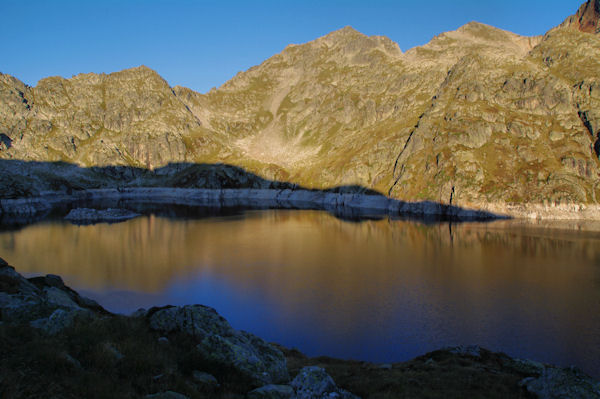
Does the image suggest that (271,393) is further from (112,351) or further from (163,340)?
(163,340)

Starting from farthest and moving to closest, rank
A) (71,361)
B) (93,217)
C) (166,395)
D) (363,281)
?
1. (93,217)
2. (363,281)
3. (71,361)
4. (166,395)

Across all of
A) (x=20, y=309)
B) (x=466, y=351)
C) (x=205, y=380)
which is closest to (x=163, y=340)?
(x=205, y=380)

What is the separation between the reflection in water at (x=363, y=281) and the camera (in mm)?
36594

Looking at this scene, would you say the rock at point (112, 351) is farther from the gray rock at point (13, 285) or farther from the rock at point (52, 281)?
the rock at point (52, 281)

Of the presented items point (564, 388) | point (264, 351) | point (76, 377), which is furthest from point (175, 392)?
point (564, 388)

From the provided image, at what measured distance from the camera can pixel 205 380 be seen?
44.0ft

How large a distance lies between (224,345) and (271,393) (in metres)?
3.06

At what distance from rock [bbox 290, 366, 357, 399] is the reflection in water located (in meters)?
19.8

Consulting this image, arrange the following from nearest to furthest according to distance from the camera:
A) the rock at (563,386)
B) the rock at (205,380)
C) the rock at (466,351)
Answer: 1. the rock at (205,380)
2. the rock at (563,386)
3. the rock at (466,351)

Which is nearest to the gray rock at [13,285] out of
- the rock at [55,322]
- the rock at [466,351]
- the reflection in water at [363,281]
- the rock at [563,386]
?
the rock at [55,322]

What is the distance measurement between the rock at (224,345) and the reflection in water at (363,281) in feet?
58.2

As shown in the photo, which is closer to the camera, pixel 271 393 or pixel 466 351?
pixel 271 393

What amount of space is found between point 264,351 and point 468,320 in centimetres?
3175

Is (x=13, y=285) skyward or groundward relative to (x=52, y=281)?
skyward
